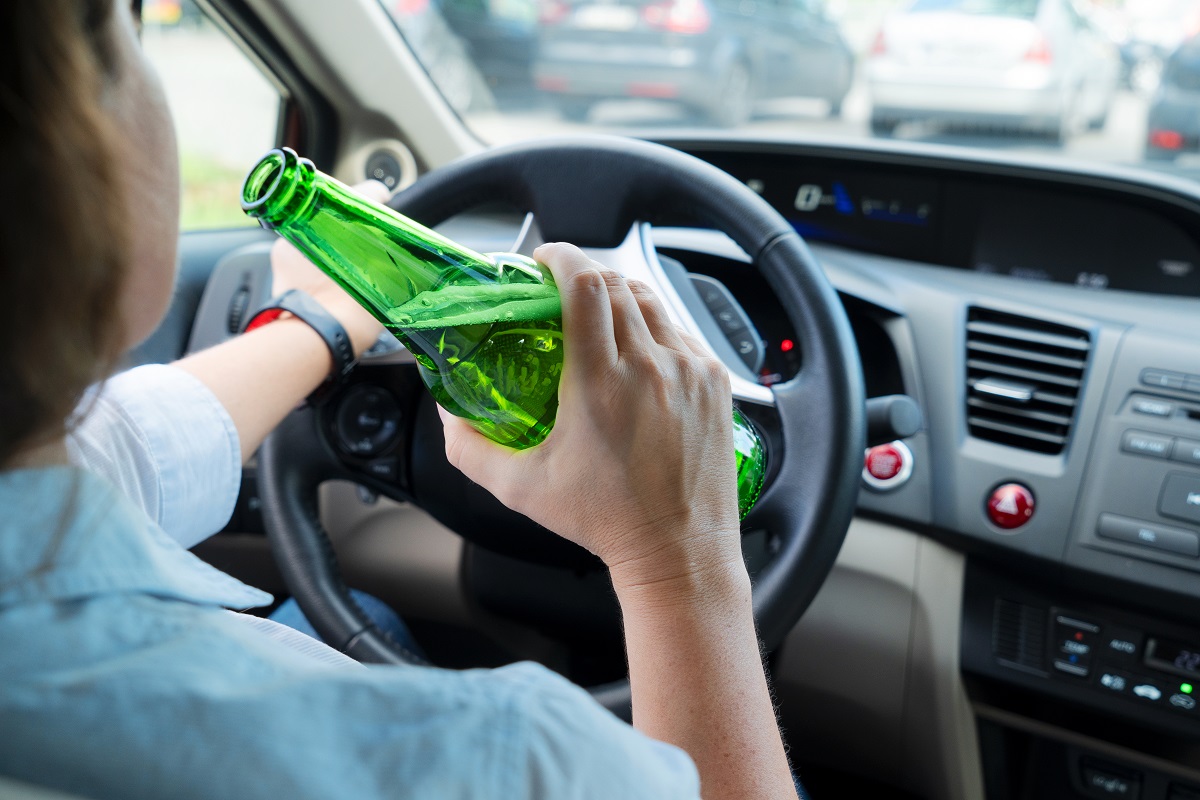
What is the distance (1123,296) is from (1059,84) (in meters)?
3.67

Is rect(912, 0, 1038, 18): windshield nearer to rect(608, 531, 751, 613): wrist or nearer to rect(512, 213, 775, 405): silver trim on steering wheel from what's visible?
rect(512, 213, 775, 405): silver trim on steering wheel

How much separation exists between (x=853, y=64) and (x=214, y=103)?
4.17 meters

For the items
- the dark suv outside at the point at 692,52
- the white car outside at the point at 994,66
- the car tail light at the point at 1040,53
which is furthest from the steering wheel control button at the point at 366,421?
the car tail light at the point at 1040,53

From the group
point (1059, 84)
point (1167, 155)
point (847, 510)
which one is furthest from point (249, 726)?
point (1059, 84)

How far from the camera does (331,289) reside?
1.21 metres

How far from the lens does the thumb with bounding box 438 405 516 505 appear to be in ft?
2.47

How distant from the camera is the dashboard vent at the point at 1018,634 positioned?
137cm

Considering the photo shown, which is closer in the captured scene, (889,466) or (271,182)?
(271,182)

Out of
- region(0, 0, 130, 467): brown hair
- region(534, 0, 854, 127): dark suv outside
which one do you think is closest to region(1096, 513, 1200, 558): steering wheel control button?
region(0, 0, 130, 467): brown hair

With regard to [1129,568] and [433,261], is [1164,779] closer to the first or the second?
[1129,568]

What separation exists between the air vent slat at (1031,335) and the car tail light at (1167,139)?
116 inches

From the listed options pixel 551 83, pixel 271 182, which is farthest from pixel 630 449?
pixel 551 83

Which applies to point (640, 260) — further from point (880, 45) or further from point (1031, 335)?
point (880, 45)

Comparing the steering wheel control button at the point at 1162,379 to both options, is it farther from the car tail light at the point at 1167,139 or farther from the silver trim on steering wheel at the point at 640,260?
the car tail light at the point at 1167,139
